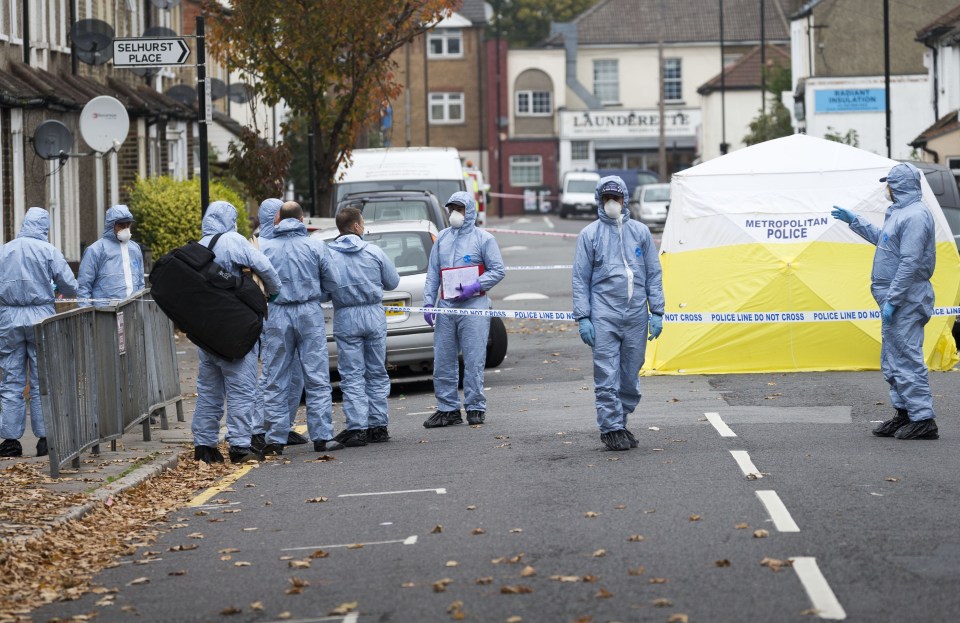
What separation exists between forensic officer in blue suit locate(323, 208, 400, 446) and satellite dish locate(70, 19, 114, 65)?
1381 cm

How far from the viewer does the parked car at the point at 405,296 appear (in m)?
15.8

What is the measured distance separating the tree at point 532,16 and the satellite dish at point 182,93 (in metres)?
63.2

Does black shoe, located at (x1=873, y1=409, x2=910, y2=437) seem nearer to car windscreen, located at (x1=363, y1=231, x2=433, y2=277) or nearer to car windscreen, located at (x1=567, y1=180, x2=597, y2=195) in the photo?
car windscreen, located at (x1=363, y1=231, x2=433, y2=277)

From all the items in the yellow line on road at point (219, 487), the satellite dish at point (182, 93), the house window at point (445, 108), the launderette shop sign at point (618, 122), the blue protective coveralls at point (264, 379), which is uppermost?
the house window at point (445, 108)

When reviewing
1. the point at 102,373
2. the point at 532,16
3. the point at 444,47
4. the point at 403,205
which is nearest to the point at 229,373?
the point at 102,373

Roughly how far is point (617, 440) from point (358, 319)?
2277mm

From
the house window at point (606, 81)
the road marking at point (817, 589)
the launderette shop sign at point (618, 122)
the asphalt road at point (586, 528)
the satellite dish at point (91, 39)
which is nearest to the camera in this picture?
the road marking at point (817, 589)

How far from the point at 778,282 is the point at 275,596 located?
33.9 feet

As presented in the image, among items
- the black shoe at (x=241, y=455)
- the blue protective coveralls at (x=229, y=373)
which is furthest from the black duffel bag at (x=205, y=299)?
the black shoe at (x=241, y=455)

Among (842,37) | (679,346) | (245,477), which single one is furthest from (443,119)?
(245,477)

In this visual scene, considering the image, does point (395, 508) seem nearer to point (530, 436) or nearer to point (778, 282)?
point (530, 436)

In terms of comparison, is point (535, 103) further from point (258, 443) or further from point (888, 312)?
point (888, 312)

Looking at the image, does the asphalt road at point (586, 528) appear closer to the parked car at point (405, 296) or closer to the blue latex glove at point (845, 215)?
the blue latex glove at point (845, 215)

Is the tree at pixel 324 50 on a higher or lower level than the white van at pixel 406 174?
higher
